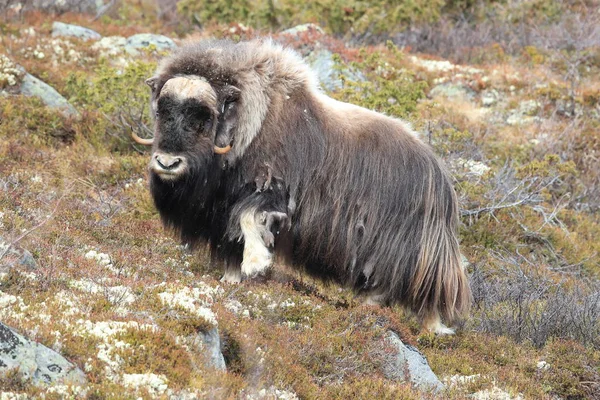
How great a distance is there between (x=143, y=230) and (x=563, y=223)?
4217 millimetres

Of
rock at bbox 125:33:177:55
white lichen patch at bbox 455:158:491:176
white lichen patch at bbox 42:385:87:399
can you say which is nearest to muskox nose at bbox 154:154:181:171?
white lichen patch at bbox 42:385:87:399

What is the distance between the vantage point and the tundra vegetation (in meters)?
3.70

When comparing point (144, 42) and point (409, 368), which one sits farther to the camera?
point (144, 42)

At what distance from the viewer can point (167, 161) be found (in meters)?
4.57

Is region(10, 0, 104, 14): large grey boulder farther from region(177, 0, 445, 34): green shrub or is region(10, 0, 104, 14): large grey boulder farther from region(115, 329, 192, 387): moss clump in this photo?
region(115, 329, 192, 387): moss clump

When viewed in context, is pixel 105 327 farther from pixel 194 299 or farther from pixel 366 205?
pixel 366 205

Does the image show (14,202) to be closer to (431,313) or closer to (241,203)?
(241,203)

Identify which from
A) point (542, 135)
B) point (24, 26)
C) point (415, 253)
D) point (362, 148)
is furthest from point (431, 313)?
point (24, 26)

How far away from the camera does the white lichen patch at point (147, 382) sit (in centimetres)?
314

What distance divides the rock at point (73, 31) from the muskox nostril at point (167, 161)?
6490 mm

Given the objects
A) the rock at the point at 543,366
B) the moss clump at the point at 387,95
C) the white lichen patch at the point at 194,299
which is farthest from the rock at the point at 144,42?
the rock at the point at 543,366

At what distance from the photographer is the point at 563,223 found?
318 inches

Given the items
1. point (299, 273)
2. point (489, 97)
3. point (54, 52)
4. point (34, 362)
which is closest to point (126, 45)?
point (54, 52)

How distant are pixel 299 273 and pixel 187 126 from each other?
120cm
